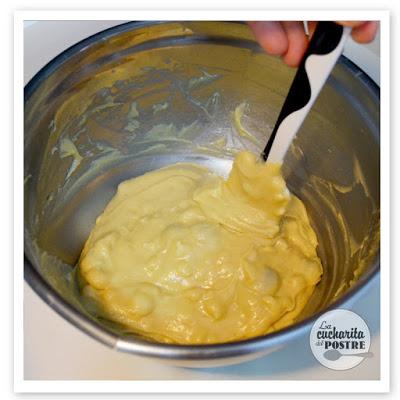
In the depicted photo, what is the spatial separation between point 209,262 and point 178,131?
1.17ft

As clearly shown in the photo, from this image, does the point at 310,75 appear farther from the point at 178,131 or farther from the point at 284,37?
the point at 178,131

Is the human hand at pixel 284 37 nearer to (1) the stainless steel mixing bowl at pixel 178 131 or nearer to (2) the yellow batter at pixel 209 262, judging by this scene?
(1) the stainless steel mixing bowl at pixel 178 131

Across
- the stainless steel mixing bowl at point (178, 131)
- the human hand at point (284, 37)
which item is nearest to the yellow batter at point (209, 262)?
the stainless steel mixing bowl at point (178, 131)

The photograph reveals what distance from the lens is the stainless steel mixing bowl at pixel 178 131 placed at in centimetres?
92

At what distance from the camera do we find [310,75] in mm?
794

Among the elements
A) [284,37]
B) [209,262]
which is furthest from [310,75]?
[209,262]

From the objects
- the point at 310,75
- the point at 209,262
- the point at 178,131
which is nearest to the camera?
the point at 310,75

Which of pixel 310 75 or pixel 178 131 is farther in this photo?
pixel 178 131

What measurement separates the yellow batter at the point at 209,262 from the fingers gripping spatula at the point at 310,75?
0.07m

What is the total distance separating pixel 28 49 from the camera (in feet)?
3.59

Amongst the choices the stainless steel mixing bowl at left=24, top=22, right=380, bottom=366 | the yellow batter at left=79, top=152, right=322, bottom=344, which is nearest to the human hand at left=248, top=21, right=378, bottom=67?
the stainless steel mixing bowl at left=24, top=22, right=380, bottom=366
